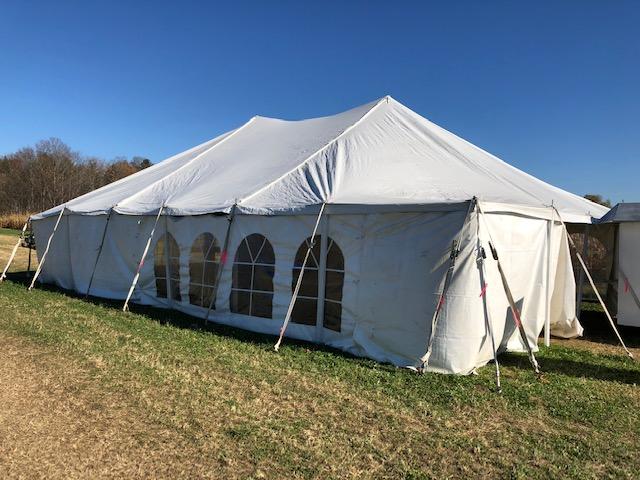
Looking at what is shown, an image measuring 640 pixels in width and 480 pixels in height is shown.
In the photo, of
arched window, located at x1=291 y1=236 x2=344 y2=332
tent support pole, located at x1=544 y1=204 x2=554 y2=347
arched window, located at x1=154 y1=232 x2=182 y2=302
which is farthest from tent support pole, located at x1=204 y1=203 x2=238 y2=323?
tent support pole, located at x1=544 y1=204 x2=554 y2=347

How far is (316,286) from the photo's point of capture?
708 centimetres

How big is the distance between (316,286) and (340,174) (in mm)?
1741

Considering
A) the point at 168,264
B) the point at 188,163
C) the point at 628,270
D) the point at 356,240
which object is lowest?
the point at 168,264

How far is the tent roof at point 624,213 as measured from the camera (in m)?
8.24

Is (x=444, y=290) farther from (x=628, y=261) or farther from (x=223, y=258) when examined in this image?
(x=628, y=261)

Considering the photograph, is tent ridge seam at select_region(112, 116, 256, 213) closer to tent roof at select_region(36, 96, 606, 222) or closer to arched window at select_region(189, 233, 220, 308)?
tent roof at select_region(36, 96, 606, 222)

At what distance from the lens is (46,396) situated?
4.61 metres

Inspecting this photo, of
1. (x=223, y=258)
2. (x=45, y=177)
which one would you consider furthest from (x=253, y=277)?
(x=45, y=177)

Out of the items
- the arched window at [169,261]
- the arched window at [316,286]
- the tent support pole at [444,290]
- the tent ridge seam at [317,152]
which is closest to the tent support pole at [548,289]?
the tent support pole at [444,290]

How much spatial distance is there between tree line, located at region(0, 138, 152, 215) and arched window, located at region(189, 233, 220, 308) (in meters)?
44.0

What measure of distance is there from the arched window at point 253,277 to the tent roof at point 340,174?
61 cm

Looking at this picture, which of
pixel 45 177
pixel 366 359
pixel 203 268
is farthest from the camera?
pixel 45 177

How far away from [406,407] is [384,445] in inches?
33.9

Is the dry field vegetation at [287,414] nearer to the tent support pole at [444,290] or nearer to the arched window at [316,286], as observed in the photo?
the tent support pole at [444,290]
